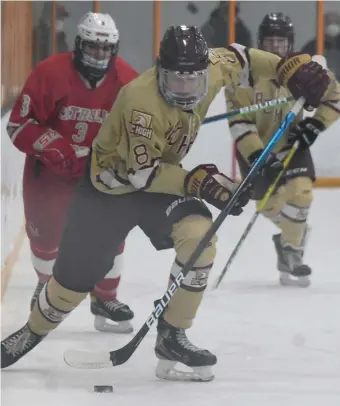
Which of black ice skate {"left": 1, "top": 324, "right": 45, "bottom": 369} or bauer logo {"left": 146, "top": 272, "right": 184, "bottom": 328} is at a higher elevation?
bauer logo {"left": 146, "top": 272, "right": 184, "bottom": 328}

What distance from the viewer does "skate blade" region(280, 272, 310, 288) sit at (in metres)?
3.51

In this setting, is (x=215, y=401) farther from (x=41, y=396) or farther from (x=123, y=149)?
(x=123, y=149)

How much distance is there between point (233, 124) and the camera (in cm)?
335

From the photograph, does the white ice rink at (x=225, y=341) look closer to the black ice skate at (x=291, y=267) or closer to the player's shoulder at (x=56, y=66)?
the black ice skate at (x=291, y=267)

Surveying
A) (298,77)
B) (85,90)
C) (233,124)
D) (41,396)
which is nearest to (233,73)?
(298,77)

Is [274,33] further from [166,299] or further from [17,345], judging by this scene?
[17,345]

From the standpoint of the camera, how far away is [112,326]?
296 centimetres

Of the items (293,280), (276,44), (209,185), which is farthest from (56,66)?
(293,280)

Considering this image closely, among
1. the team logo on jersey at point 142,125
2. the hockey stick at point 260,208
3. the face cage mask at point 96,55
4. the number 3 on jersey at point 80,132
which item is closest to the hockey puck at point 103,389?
the team logo on jersey at point 142,125

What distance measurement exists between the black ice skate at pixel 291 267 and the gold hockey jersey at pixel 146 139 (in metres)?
1.09

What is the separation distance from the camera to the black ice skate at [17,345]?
2.62 meters

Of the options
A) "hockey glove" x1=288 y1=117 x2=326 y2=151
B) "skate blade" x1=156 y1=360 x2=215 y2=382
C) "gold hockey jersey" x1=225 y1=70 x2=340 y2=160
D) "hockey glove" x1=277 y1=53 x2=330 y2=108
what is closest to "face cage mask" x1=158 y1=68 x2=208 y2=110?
"hockey glove" x1=277 y1=53 x2=330 y2=108

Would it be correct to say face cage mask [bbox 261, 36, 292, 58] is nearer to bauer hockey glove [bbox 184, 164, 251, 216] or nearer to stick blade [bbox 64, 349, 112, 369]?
bauer hockey glove [bbox 184, 164, 251, 216]

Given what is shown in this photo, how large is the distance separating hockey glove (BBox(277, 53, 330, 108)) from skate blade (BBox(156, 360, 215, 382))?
0.70 m
